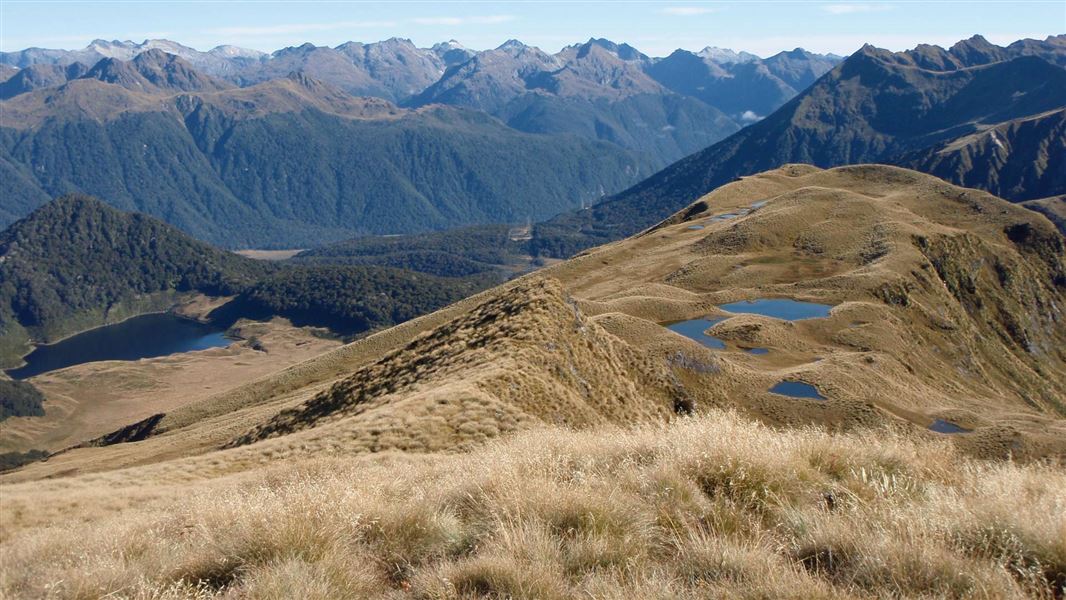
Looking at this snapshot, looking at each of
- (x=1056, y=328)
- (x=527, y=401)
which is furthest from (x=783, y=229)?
(x=527, y=401)

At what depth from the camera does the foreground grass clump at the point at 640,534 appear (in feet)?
25.9

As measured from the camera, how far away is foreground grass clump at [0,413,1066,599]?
25.9 ft

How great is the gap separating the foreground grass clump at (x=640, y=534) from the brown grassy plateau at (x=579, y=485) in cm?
4

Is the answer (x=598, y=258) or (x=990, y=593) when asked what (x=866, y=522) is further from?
(x=598, y=258)

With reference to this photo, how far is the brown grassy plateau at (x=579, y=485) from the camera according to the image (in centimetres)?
820

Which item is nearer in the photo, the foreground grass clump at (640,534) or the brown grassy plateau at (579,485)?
the foreground grass clump at (640,534)

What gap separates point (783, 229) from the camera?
116125mm

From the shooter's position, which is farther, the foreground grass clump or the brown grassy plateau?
the brown grassy plateau

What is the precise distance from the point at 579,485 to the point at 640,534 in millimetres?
1725

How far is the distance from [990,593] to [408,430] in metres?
20.2

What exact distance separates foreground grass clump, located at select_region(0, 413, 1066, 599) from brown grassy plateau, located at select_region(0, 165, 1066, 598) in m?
0.04

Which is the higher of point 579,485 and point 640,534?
point 640,534

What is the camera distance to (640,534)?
359 inches

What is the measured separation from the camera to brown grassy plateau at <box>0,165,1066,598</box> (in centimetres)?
820
